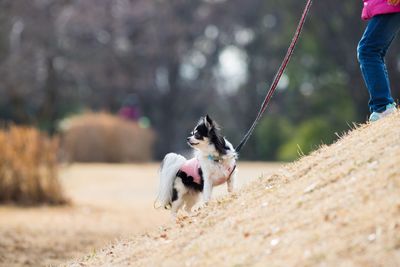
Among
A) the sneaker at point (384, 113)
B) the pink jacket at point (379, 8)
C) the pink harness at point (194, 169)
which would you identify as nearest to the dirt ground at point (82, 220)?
the pink harness at point (194, 169)

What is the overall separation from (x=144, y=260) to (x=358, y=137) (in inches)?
77.8

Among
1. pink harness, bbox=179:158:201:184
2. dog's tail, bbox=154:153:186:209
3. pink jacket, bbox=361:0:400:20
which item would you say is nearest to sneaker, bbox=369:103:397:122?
pink jacket, bbox=361:0:400:20

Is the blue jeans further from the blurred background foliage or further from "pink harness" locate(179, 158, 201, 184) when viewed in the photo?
the blurred background foliage

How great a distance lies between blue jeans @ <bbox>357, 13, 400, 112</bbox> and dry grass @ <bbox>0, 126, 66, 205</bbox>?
32.4 feet

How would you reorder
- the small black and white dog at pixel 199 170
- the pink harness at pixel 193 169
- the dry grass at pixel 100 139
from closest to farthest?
1. the small black and white dog at pixel 199 170
2. the pink harness at pixel 193 169
3. the dry grass at pixel 100 139

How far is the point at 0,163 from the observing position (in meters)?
16.5

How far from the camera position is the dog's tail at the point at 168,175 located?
29.6ft

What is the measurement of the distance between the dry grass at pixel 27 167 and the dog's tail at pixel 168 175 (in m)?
7.90

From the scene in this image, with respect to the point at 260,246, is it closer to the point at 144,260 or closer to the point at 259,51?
the point at 144,260

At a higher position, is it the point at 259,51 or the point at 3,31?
the point at 3,31

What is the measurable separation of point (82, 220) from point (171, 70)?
32.2 metres

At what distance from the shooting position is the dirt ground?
10859mm

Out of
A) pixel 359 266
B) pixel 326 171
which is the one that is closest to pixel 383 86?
pixel 326 171

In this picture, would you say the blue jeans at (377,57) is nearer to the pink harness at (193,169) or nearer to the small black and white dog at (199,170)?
the small black and white dog at (199,170)
